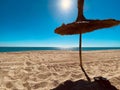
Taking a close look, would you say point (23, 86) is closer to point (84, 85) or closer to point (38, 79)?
point (38, 79)

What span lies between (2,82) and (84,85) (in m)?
2.34

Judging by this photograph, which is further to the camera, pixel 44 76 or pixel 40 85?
pixel 44 76

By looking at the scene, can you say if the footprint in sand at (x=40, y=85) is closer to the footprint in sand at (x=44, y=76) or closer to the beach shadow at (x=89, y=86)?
the beach shadow at (x=89, y=86)

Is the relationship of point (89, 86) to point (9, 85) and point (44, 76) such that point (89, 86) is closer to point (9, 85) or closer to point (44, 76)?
point (44, 76)

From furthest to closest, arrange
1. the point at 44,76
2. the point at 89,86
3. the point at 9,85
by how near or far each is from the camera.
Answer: the point at 44,76
the point at 9,85
the point at 89,86

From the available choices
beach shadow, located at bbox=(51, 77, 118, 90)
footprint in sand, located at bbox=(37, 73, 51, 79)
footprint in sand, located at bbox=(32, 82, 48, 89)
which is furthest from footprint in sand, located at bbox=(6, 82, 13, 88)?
beach shadow, located at bbox=(51, 77, 118, 90)

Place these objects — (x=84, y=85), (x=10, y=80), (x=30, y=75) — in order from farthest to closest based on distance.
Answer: (x=30, y=75)
(x=10, y=80)
(x=84, y=85)

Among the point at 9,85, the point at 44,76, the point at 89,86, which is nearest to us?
the point at 89,86

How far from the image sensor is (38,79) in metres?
5.66

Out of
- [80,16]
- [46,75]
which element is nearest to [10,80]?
[46,75]

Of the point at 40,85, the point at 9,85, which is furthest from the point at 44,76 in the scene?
the point at 9,85

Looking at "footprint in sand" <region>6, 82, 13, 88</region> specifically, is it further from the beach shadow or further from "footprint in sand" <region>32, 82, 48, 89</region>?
the beach shadow

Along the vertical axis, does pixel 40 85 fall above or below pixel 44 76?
below

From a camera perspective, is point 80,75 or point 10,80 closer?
point 10,80
